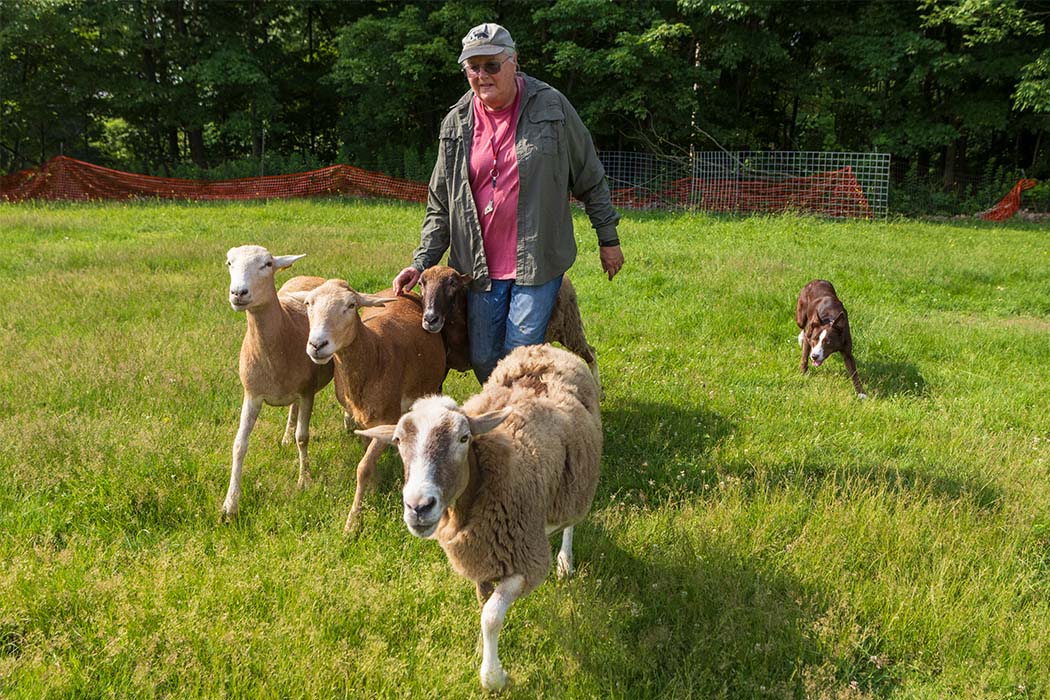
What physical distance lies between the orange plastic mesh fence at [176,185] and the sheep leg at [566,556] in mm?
18629

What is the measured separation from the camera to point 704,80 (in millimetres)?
23203

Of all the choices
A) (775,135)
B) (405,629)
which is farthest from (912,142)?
(405,629)

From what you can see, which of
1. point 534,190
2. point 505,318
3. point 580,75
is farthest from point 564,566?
point 580,75

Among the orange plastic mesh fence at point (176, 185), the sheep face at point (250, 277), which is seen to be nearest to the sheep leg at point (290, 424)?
the sheep face at point (250, 277)

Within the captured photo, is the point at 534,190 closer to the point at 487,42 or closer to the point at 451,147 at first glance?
the point at 451,147

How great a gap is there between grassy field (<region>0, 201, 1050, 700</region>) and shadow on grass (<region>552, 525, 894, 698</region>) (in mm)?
14

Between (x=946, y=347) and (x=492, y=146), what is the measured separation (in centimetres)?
620

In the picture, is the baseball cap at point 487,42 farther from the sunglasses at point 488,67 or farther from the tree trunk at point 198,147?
the tree trunk at point 198,147

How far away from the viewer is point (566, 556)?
3.80 m

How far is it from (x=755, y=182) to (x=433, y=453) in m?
20.6

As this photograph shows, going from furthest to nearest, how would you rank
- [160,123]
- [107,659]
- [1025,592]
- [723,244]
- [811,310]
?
[160,123]
[723,244]
[811,310]
[1025,592]
[107,659]

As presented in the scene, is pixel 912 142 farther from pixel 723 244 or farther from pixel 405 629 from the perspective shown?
pixel 405 629

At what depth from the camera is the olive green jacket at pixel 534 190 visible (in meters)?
4.15

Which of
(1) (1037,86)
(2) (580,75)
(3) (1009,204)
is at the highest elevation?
(2) (580,75)
